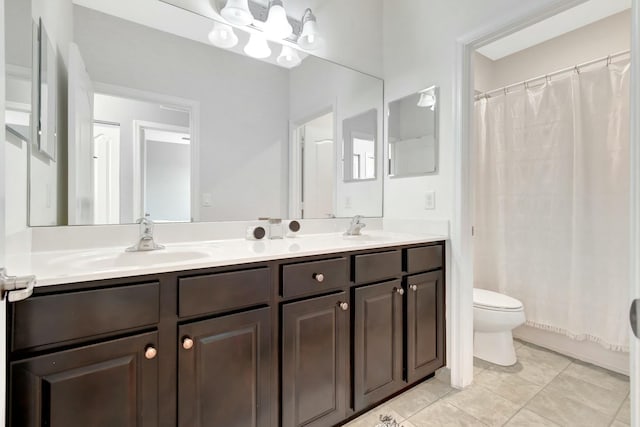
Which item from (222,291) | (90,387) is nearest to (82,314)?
(90,387)

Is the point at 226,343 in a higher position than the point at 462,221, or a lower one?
lower

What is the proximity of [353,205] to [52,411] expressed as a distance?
1.73m

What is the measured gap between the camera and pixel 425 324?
1695 millimetres

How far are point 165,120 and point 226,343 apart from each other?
109 centimetres

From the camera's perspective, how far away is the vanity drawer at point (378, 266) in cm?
142

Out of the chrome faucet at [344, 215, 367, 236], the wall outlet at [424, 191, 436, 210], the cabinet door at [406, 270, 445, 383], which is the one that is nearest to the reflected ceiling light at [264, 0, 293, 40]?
the chrome faucet at [344, 215, 367, 236]

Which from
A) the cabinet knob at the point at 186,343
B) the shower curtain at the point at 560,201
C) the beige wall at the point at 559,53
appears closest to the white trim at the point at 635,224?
the cabinet knob at the point at 186,343

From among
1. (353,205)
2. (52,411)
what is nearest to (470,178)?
(353,205)

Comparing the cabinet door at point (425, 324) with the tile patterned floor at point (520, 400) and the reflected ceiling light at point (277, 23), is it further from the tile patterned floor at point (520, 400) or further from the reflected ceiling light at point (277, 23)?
the reflected ceiling light at point (277, 23)

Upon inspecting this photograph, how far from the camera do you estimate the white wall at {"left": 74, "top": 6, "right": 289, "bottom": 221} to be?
134cm

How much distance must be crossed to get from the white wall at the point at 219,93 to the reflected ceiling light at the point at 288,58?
0.15 ft

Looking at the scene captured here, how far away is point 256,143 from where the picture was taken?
1.76 meters

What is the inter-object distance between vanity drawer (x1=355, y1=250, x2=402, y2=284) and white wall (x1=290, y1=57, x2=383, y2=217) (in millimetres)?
627

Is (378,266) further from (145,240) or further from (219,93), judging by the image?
(219,93)
